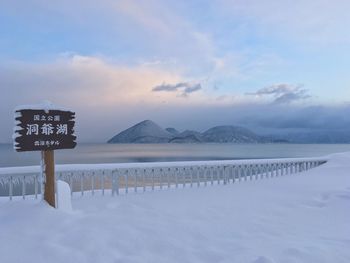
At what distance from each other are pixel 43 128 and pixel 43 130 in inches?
1.6

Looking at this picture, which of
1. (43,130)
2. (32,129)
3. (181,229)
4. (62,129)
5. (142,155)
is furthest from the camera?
(142,155)

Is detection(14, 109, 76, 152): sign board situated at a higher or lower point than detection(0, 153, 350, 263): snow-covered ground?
higher

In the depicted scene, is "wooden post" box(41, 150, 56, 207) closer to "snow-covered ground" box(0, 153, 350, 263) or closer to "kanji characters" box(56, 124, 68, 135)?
"snow-covered ground" box(0, 153, 350, 263)

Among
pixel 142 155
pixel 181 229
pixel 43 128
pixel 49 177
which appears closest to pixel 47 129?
pixel 43 128

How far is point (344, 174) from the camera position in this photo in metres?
12.8

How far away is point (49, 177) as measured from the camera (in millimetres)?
6230

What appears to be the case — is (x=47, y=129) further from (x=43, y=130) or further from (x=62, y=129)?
(x=62, y=129)

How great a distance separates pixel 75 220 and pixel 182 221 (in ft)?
5.93

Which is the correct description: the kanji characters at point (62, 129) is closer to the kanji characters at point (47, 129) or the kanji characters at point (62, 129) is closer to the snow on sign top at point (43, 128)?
the snow on sign top at point (43, 128)

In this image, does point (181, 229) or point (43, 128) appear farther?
point (43, 128)

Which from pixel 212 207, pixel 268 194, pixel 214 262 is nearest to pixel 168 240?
pixel 214 262

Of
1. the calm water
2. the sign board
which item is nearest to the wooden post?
the sign board

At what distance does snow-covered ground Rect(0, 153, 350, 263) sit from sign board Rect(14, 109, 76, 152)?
107 cm

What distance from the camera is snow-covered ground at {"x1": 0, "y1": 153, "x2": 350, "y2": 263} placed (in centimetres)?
412
